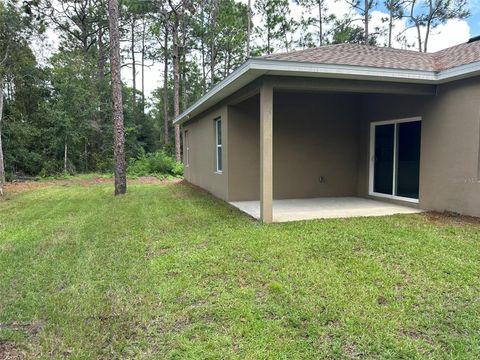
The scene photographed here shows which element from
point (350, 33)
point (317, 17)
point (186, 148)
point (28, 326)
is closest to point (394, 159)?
point (28, 326)

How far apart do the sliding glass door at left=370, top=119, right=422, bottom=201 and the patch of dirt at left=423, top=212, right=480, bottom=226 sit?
0.89 metres

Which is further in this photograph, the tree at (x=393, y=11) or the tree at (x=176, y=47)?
the tree at (x=393, y=11)

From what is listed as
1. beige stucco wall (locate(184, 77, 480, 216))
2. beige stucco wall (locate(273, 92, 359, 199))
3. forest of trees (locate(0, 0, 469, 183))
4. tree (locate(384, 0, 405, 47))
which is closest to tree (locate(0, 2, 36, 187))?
forest of trees (locate(0, 0, 469, 183))

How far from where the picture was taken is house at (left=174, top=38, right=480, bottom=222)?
5.64 meters

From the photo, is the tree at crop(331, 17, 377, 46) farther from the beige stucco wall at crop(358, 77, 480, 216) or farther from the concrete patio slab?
the concrete patio slab

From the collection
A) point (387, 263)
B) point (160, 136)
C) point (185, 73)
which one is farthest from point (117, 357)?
point (160, 136)

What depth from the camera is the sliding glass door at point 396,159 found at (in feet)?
22.9

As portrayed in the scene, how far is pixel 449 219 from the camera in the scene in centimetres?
575

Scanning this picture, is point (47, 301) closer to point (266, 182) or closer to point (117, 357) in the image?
point (117, 357)

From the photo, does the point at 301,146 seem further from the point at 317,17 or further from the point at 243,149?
the point at 317,17

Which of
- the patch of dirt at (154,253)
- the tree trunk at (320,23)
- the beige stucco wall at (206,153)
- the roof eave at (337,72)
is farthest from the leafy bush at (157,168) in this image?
the tree trunk at (320,23)

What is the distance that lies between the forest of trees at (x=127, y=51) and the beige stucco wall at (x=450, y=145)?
13.1 meters

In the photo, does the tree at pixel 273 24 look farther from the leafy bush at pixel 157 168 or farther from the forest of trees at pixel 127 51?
the leafy bush at pixel 157 168

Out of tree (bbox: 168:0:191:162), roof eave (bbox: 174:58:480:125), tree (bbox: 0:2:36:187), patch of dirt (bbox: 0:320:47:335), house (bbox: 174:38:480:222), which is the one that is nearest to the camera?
patch of dirt (bbox: 0:320:47:335)
